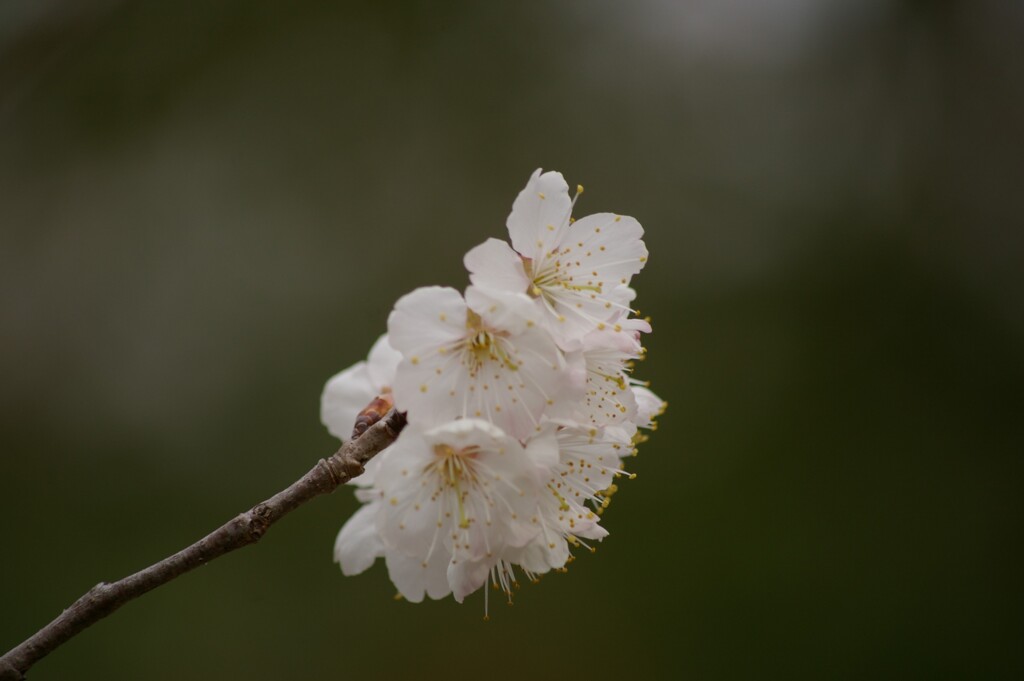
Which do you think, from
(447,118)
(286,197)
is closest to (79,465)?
(286,197)

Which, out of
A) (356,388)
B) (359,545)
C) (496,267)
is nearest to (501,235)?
(356,388)

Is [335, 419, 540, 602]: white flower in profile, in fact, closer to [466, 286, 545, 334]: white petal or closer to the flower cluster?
the flower cluster

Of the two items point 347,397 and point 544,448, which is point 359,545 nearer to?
point 347,397

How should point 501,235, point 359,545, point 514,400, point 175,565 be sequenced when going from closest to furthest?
point 175,565 → point 514,400 → point 359,545 → point 501,235

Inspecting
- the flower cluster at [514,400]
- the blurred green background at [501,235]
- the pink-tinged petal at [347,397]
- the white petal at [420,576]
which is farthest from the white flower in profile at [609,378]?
the blurred green background at [501,235]

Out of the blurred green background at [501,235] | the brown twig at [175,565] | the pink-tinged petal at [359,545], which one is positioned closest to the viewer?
the brown twig at [175,565]

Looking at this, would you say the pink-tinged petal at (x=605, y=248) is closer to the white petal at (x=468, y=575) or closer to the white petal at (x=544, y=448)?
the white petal at (x=544, y=448)
